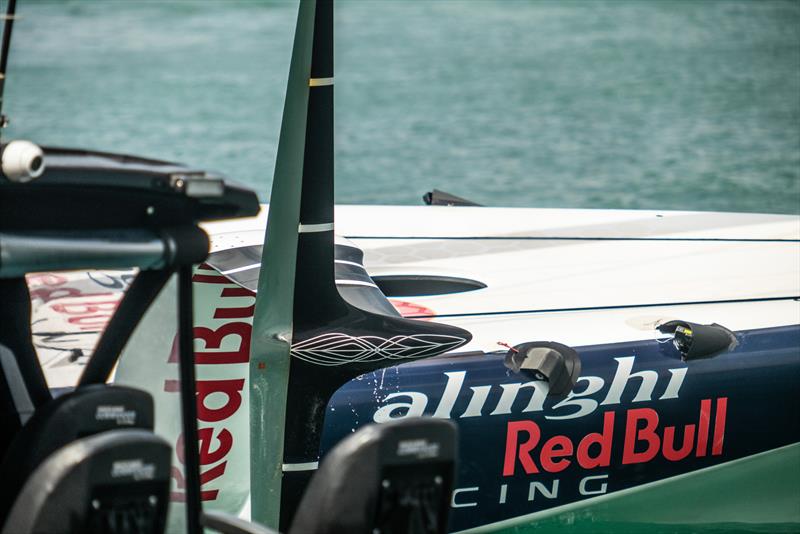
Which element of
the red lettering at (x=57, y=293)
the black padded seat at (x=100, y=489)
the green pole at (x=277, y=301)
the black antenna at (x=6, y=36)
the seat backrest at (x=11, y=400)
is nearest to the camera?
the black padded seat at (x=100, y=489)

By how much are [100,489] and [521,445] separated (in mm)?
1743

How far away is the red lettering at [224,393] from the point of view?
10.3ft

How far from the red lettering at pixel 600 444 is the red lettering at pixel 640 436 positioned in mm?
51

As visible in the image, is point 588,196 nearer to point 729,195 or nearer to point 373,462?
point 729,195

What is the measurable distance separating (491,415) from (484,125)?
38.1 ft

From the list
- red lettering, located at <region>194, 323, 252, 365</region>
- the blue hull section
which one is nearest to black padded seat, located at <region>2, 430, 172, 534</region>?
red lettering, located at <region>194, 323, 252, 365</region>

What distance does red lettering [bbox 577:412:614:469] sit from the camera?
352 centimetres

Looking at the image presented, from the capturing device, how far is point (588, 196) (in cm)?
1168

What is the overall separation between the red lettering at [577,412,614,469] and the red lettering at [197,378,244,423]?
0.99 m

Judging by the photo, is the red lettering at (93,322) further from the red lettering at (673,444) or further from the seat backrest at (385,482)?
the red lettering at (673,444)

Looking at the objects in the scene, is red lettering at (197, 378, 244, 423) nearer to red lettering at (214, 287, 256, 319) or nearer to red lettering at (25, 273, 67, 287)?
red lettering at (214, 287, 256, 319)

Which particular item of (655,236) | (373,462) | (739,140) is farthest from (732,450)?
(739,140)

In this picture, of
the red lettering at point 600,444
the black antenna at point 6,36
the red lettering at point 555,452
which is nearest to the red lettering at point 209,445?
the red lettering at point 555,452

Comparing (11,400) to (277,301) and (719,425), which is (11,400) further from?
(719,425)
